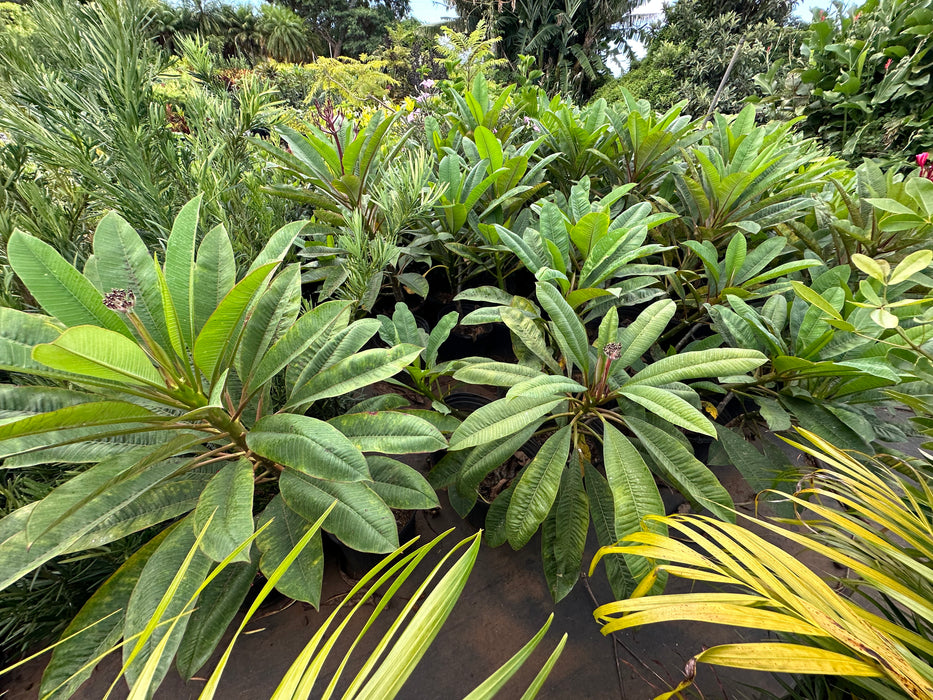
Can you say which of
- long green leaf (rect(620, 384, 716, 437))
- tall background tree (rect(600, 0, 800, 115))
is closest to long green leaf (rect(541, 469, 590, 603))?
long green leaf (rect(620, 384, 716, 437))

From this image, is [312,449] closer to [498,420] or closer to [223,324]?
[223,324]

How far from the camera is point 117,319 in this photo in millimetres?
621

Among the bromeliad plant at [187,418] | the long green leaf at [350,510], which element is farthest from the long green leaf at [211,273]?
the long green leaf at [350,510]

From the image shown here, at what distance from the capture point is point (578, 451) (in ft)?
2.97

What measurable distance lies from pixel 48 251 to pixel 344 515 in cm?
59

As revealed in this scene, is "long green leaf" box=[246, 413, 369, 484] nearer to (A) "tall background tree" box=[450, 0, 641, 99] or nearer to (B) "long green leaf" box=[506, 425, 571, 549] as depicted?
(B) "long green leaf" box=[506, 425, 571, 549]

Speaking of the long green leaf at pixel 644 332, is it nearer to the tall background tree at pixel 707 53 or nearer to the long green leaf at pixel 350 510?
the long green leaf at pixel 350 510

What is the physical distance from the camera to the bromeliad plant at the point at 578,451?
0.72 m

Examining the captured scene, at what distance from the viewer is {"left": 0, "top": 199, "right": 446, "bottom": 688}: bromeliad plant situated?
1.68ft

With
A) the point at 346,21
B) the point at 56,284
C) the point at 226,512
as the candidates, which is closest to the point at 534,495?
the point at 226,512

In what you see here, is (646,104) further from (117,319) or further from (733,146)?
(117,319)

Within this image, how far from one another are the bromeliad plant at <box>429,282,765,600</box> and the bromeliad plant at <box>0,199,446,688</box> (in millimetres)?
157

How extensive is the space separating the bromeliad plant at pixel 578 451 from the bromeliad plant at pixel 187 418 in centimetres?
16

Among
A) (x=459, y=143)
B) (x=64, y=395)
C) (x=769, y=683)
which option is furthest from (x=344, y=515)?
(x=459, y=143)
